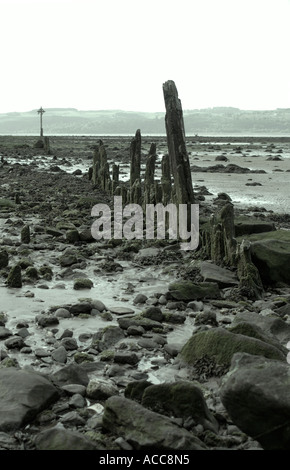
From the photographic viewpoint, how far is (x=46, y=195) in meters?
20.0

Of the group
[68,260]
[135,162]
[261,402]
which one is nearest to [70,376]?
[261,402]

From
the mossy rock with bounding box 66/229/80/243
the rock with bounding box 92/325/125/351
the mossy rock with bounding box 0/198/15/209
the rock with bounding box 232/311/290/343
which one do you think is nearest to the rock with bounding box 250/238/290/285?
the rock with bounding box 232/311/290/343

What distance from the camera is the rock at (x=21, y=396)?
4.44 meters

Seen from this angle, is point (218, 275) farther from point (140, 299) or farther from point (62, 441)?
point (62, 441)

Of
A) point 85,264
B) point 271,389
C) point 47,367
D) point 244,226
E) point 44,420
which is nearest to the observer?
point 271,389

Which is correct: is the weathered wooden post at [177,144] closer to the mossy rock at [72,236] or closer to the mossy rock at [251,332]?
the mossy rock at [72,236]

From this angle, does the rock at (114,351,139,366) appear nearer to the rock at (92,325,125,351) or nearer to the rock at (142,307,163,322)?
the rock at (92,325,125,351)

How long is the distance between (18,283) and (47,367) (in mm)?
3086

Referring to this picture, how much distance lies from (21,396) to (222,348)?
1858 millimetres

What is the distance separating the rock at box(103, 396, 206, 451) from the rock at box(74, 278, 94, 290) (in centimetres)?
439

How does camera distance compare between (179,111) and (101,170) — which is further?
(101,170)

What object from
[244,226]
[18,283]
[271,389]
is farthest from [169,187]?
[271,389]

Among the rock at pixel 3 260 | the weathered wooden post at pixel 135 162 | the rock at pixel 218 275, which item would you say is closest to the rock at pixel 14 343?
the rock at pixel 218 275

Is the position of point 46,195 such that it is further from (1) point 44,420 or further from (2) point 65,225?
(1) point 44,420
